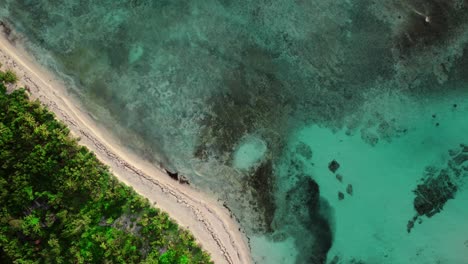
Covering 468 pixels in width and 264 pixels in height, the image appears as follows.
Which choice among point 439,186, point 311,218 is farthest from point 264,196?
point 439,186

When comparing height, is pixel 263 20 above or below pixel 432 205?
above

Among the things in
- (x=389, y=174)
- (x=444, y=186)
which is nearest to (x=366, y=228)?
(x=389, y=174)

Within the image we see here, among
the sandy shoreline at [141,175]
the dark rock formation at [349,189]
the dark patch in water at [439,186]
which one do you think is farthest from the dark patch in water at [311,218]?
the dark patch in water at [439,186]

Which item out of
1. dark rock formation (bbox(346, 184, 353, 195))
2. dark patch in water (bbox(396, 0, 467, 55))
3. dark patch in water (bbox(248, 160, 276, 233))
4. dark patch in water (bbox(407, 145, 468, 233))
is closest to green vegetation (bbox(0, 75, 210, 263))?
dark patch in water (bbox(248, 160, 276, 233))

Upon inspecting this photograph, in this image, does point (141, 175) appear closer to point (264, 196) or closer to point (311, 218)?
point (264, 196)

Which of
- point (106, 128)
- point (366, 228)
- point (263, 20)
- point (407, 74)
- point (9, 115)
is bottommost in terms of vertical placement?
point (9, 115)

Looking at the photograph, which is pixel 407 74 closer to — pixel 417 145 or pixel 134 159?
pixel 417 145

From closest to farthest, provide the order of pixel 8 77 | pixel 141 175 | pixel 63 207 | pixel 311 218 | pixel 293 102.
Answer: pixel 63 207
pixel 8 77
pixel 141 175
pixel 311 218
pixel 293 102
